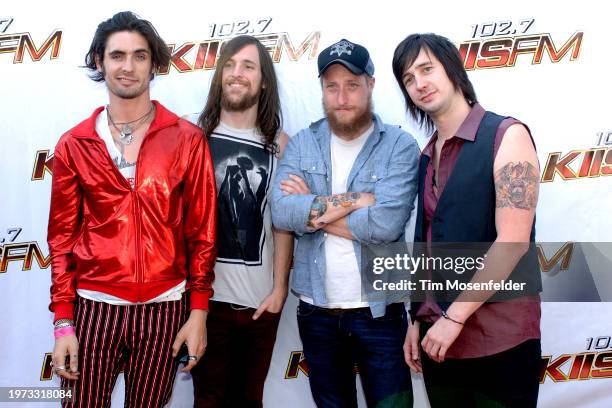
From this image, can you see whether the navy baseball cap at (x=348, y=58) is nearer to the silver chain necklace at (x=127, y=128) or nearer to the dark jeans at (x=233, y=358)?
the silver chain necklace at (x=127, y=128)

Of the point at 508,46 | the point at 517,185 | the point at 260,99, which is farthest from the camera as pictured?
the point at 508,46

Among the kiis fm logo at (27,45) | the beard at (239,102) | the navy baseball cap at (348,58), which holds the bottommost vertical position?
the beard at (239,102)

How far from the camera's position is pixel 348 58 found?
2385 mm

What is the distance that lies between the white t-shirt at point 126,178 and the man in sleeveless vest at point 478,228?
0.99 metres

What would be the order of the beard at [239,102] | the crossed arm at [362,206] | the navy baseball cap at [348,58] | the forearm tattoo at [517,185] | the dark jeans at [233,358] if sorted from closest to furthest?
the forearm tattoo at [517,185], the crossed arm at [362,206], the navy baseball cap at [348,58], the dark jeans at [233,358], the beard at [239,102]

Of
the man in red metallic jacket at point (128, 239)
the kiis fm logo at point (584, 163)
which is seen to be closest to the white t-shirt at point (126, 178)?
the man in red metallic jacket at point (128, 239)

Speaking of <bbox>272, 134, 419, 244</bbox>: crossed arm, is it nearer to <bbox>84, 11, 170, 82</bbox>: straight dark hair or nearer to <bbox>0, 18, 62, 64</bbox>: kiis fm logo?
<bbox>84, 11, 170, 82</bbox>: straight dark hair

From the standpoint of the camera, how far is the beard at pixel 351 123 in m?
2.40

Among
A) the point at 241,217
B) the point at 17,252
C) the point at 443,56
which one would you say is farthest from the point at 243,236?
the point at 17,252

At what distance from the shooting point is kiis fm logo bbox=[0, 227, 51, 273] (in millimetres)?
3229

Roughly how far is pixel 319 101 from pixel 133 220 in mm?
1463

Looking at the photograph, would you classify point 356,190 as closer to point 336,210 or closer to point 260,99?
point 336,210

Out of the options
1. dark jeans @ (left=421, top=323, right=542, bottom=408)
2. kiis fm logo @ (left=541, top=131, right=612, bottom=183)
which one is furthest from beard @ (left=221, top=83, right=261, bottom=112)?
kiis fm logo @ (left=541, top=131, right=612, bottom=183)

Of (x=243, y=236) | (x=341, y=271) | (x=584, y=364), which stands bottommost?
(x=584, y=364)
